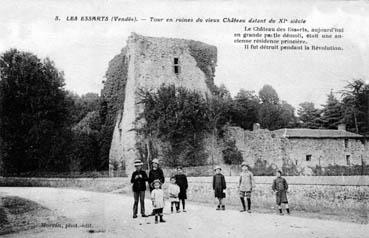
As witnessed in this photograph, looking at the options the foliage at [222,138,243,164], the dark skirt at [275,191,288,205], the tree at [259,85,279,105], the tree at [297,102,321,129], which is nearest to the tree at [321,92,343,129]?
the tree at [297,102,321,129]

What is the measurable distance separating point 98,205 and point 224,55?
25.2ft

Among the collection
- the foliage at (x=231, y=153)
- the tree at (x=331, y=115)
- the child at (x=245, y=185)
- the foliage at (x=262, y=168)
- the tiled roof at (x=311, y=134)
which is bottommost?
the child at (x=245, y=185)

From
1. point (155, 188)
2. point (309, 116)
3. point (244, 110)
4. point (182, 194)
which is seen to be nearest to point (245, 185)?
point (182, 194)

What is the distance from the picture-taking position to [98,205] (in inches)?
439

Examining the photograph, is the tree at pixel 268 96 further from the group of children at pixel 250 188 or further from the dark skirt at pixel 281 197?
the dark skirt at pixel 281 197

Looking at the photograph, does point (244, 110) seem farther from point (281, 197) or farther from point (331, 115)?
point (281, 197)

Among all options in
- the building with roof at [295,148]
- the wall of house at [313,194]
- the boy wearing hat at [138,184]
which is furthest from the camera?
the building with roof at [295,148]

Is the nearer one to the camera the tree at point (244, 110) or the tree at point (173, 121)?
the tree at point (173, 121)

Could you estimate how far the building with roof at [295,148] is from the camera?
80.3 feet

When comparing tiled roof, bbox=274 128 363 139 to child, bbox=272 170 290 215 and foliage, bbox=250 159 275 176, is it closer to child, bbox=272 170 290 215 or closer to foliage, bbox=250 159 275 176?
foliage, bbox=250 159 275 176

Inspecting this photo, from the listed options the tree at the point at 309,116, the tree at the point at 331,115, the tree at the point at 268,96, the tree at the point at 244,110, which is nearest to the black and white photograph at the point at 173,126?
the tree at the point at 331,115

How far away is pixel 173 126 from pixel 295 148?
8.00 m

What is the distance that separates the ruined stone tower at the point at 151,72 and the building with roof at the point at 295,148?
13.5ft

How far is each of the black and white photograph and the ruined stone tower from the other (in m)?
0.07
